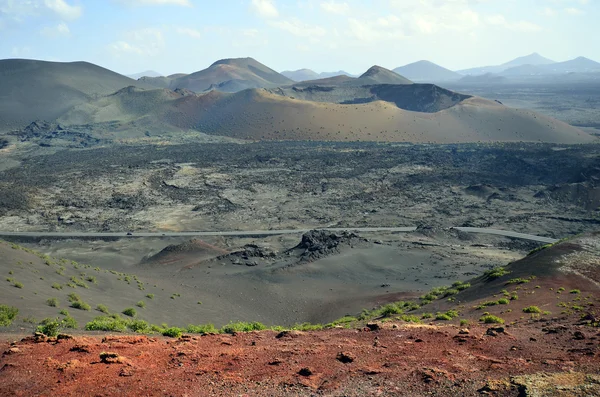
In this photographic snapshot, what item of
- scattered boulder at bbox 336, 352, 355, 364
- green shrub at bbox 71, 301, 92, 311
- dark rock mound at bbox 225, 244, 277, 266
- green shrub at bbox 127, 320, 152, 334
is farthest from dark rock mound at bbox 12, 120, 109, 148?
scattered boulder at bbox 336, 352, 355, 364

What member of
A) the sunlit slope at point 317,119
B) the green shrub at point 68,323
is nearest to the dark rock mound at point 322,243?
the green shrub at point 68,323

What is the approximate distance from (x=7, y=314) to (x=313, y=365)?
1109 cm

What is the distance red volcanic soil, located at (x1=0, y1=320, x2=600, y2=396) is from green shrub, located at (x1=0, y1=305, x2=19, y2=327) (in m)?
2.82

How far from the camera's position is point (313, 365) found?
1357 centimetres

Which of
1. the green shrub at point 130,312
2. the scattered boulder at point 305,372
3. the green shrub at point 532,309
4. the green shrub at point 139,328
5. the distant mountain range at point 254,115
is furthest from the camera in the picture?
the distant mountain range at point 254,115

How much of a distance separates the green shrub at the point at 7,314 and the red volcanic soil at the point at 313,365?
2.82m

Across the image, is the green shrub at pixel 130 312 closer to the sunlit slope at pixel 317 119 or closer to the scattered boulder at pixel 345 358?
the scattered boulder at pixel 345 358

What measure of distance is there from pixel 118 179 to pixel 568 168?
68919 mm

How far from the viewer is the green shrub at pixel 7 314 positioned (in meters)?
17.0

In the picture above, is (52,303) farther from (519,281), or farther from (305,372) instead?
(519,281)

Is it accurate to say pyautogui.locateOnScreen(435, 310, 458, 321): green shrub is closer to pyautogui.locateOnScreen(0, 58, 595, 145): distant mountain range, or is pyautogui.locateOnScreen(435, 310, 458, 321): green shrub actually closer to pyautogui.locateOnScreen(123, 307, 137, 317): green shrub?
pyautogui.locateOnScreen(123, 307, 137, 317): green shrub

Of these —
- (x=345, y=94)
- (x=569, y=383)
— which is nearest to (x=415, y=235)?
(x=569, y=383)

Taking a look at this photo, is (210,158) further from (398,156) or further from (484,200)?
(484,200)

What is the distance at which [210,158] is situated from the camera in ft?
314
